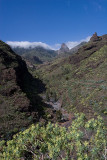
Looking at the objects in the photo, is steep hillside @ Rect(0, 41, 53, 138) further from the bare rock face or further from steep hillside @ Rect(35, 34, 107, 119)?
the bare rock face

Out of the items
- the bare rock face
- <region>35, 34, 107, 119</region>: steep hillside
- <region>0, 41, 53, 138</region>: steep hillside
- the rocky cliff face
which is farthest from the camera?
the bare rock face

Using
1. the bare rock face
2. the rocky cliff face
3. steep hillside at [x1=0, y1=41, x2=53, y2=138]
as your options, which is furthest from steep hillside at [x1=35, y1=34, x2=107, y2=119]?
the rocky cliff face

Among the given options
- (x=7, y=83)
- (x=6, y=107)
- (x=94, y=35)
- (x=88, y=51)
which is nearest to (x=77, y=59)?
(x=88, y=51)

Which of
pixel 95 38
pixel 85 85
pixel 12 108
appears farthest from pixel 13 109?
pixel 95 38

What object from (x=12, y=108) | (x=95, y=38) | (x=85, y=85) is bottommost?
(x=12, y=108)

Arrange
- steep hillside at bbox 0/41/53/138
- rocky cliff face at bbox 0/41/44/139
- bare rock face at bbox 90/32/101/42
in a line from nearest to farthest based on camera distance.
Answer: steep hillside at bbox 0/41/53/138 → rocky cliff face at bbox 0/41/44/139 → bare rock face at bbox 90/32/101/42

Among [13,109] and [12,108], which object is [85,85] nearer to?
[13,109]

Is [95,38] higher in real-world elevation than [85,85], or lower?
higher

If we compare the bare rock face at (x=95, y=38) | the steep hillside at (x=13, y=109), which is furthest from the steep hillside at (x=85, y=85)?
the steep hillside at (x=13, y=109)

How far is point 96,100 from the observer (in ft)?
95.1

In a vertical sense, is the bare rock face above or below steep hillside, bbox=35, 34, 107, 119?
above

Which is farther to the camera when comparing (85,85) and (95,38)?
(95,38)

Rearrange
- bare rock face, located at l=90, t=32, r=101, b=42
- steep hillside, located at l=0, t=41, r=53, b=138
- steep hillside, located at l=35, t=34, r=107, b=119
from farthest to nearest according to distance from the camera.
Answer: bare rock face, located at l=90, t=32, r=101, b=42, steep hillside, located at l=35, t=34, r=107, b=119, steep hillside, located at l=0, t=41, r=53, b=138

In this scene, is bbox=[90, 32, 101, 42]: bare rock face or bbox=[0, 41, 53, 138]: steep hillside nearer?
bbox=[0, 41, 53, 138]: steep hillside
